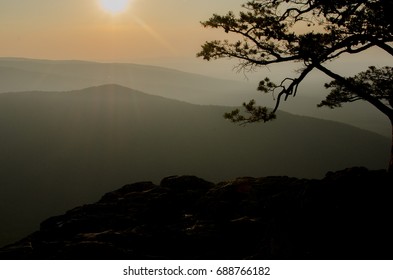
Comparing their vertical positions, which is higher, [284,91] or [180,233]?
[284,91]

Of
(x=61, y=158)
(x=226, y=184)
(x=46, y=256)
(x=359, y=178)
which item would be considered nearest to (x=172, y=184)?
(x=226, y=184)

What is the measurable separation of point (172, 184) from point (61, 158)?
152 metres

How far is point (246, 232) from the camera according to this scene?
45.3 ft

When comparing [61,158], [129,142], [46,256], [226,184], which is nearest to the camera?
[46,256]

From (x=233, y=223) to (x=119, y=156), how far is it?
160 meters

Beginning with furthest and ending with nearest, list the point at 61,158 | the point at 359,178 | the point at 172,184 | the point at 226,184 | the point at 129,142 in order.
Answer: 1. the point at 129,142
2. the point at 61,158
3. the point at 172,184
4. the point at 226,184
5. the point at 359,178

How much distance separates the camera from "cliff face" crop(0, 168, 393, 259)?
34.2 ft

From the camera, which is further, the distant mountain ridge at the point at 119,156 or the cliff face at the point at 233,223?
the distant mountain ridge at the point at 119,156

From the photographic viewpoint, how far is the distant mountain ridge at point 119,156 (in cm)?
14325

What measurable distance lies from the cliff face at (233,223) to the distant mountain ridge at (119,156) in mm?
116842

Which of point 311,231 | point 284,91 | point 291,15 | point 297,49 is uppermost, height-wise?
point 291,15

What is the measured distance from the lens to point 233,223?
14.6 metres

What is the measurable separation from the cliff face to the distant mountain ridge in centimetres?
11684

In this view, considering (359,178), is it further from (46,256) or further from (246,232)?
(46,256)
